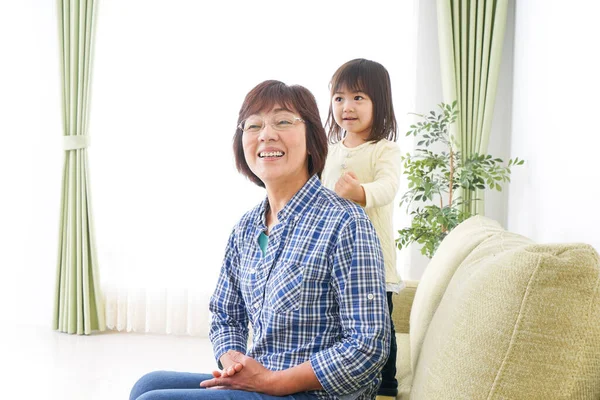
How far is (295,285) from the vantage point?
140 cm

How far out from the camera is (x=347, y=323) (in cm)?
136

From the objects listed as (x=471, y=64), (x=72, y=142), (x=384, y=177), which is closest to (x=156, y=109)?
(x=72, y=142)

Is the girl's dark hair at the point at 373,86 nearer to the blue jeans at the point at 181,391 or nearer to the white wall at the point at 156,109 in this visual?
the blue jeans at the point at 181,391

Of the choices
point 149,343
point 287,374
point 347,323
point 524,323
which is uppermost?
point 524,323

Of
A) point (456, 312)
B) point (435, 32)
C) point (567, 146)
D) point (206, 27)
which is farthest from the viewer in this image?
point (206, 27)

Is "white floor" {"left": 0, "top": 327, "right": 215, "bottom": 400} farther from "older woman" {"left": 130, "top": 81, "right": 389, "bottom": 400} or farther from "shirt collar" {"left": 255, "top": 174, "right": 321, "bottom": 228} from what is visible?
"shirt collar" {"left": 255, "top": 174, "right": 321, "bottom": 228}

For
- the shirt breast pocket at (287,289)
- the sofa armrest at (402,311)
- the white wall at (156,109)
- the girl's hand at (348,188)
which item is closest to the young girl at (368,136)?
the girl's hand at (348,188)

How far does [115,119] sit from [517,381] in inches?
147

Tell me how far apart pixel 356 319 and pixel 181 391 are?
1.28 feet

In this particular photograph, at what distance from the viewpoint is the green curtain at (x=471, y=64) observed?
3564mm

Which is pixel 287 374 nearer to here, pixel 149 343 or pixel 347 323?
pixel 347 323

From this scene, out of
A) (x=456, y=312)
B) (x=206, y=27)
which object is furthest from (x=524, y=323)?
(x=206, y=27)

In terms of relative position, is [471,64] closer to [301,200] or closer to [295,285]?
[301,200]

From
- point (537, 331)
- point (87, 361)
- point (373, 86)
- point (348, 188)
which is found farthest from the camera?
point (87, 361)
